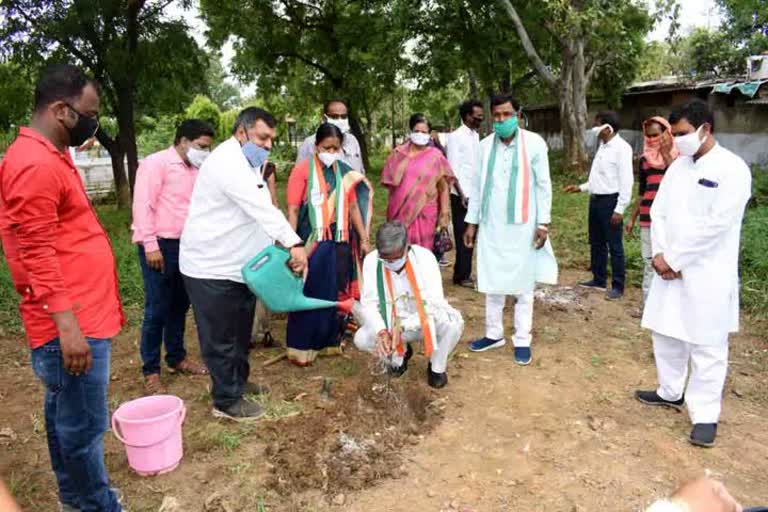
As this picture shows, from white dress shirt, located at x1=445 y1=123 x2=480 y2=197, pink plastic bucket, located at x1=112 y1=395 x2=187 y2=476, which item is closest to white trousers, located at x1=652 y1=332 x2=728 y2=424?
pink plastic bucket, located at x1=112 y1=395 x2=187 y2=476

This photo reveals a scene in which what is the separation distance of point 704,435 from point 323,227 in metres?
2.67

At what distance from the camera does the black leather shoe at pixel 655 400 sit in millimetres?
3727

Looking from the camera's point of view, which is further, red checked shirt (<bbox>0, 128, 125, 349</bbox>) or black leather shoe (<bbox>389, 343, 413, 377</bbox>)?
black leather shoe (<bbox>389, 343, 413, 377</bbox>)

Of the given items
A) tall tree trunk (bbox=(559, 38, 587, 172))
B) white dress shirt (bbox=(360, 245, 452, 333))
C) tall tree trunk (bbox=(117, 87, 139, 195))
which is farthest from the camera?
tall tree trunk (bbox=(559, 38, 587, 172))

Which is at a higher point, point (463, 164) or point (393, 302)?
point (463, 164)

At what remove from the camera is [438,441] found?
340 centimetres

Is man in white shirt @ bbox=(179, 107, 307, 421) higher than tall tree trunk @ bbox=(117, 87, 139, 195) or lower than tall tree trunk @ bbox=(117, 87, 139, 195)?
lower

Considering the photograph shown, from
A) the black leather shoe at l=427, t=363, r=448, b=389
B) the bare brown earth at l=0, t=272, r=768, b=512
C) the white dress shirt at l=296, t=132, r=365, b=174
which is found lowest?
the bare brown earth at l=0, t=272, r=768, b=512

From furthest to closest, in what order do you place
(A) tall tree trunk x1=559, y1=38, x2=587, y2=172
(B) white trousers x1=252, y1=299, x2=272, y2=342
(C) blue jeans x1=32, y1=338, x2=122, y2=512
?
(A) tall tree trunk x1=559, y1=38, x2=587, y2=172 → (B) white trousers x1=252, y1=299, x2=272, y2=342 → (C) blue jeans x1=32, y1=338, x2=122, y2=512

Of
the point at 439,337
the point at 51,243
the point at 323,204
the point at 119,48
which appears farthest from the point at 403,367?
the point at 119,48

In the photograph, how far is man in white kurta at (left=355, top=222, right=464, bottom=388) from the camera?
3.76m

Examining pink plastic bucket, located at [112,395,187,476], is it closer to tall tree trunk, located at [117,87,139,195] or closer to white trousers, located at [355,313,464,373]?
white trousers, located at [355,313,464,373]

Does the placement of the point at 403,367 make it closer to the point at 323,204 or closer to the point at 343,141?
the point at 323,204

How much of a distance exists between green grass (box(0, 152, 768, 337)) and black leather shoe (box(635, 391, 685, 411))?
7.66 feet
